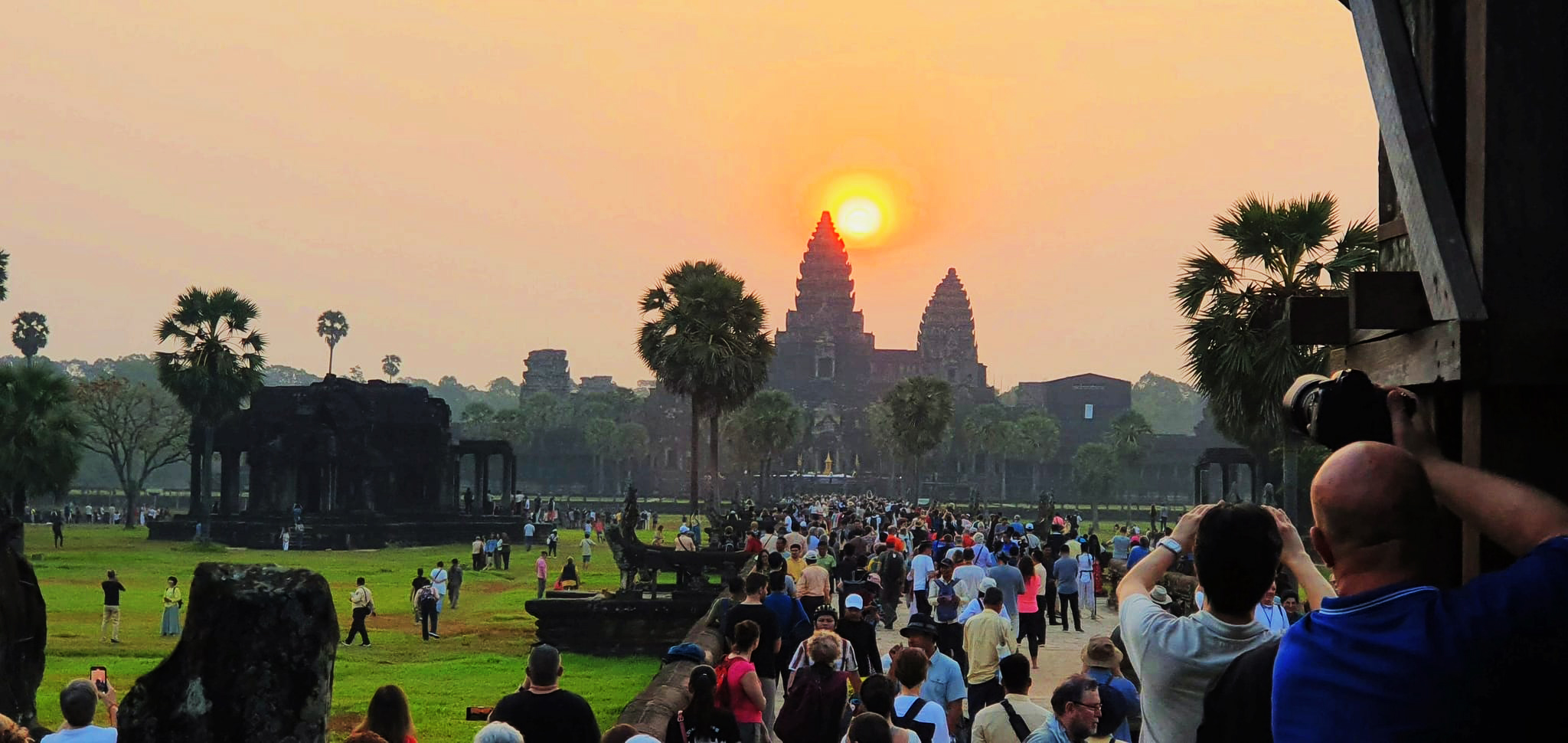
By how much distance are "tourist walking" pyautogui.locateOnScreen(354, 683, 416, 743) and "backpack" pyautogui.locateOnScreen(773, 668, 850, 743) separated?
2514mm

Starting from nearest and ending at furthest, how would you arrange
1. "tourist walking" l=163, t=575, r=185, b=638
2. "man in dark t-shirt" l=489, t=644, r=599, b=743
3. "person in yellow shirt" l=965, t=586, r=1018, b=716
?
"man in dark t-shirt" l=489, t=644, r=599, b=743, "person in yellow shirt" l=965, t=586, r=1018, b=716, "tourist walking" l=163, t=575, r=185, b=638

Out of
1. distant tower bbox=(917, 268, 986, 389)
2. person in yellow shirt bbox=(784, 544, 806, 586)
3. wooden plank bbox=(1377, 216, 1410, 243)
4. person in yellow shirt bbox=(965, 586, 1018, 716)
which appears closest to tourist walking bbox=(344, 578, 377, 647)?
person in yellow shirt bbox=(784, 544, 806, 586)

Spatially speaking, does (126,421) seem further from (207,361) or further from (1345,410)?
(1345,410)

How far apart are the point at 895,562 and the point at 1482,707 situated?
17.9 meters

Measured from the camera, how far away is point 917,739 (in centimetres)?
695

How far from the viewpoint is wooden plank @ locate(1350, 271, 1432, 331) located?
3467 millimetres

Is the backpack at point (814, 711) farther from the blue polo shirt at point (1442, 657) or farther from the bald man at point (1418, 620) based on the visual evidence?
the blue polo shirt at point (1442, 657)

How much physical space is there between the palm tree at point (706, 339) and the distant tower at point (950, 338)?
10278cm

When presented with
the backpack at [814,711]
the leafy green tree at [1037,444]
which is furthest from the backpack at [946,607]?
the leafy green tree at [1037,444]

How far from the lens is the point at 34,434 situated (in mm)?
40125

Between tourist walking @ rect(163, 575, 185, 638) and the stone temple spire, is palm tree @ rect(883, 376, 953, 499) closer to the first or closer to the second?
tourist walking @ rect(163, 575, 185, 638)

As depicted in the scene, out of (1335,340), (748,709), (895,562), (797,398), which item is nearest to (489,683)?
(895,562)

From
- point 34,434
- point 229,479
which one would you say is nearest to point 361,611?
point 34,434

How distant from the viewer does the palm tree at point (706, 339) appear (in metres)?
45.8
